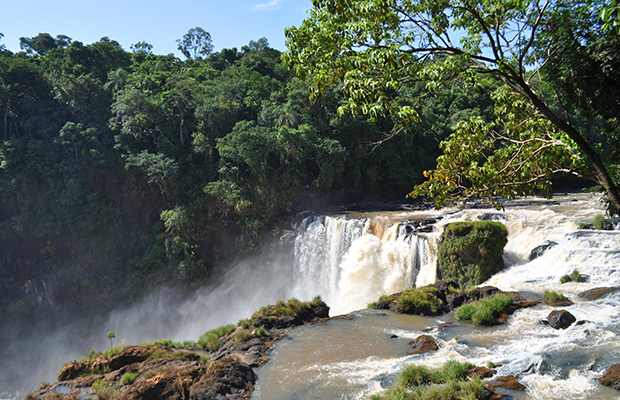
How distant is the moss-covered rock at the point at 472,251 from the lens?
588 inches

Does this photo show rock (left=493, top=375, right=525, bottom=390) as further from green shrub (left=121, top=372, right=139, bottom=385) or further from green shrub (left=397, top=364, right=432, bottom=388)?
green shrub (left=121, top=372, right=139, bottom=385)

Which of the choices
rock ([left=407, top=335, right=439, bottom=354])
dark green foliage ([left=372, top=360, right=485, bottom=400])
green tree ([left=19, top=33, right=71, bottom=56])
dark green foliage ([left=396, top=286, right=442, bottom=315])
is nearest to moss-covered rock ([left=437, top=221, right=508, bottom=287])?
dark green foliage ([left=396, top=286, right=442, bottom=315])

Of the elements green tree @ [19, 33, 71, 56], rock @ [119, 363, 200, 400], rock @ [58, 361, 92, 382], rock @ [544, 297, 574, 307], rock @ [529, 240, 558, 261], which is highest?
green tree @ [19, 33, 71, 56]

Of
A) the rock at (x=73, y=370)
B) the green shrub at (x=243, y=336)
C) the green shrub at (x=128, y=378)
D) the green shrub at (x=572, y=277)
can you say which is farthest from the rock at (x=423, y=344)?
the rock at (x=73, y=370)

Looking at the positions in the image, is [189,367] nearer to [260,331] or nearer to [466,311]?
[260,331]

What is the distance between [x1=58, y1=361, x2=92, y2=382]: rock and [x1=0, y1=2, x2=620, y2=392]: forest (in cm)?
1528

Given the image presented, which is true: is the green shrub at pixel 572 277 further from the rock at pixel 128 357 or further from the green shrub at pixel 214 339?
the rock at pixel 128 357

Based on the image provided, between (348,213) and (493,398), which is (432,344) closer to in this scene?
(493,398)

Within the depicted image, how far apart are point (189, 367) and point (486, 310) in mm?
7592

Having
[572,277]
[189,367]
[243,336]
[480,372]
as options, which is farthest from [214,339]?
[572,277]

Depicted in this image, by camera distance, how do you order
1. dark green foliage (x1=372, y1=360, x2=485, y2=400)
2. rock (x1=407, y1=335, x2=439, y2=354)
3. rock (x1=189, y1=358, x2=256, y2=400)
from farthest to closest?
rock (x1=407, y1=335, x2=439, y2=354) → rock (x1=189, y1=358, x2=256, y2=400) → dark green foliage (x1=372, y1=360, x2=485, y2=400)

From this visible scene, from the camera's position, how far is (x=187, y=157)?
28.2m

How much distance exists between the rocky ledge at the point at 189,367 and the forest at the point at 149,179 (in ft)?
45.8

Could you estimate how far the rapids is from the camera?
23.7 ft
